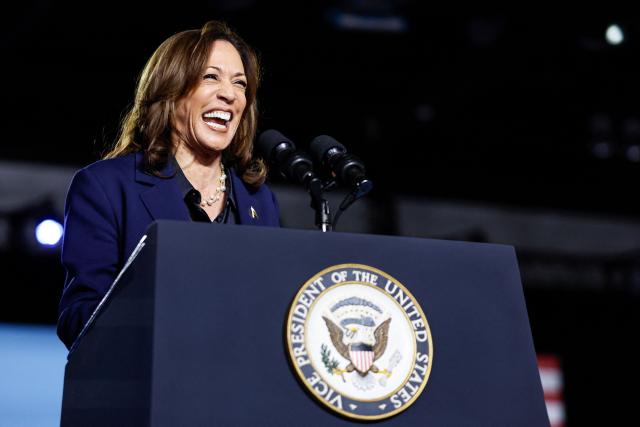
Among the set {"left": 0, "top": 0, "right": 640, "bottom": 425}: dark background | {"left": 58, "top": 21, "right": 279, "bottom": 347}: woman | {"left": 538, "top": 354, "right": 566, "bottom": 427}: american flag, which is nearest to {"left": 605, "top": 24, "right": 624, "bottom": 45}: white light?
{"left": 0, "top": 0, "right": 640, "bottom": 425}: dark background

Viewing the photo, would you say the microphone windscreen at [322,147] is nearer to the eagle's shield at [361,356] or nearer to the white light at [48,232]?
the eagle's shield at [361,356]

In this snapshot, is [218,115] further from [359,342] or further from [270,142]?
[359,342]

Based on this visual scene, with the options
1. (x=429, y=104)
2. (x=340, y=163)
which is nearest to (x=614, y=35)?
(x=429, y=104)

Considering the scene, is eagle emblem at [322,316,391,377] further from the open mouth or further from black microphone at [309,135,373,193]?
the open mouth

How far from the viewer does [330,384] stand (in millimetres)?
964

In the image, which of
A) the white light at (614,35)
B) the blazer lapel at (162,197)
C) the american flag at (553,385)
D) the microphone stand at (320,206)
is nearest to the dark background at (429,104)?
the white light at (614,35)

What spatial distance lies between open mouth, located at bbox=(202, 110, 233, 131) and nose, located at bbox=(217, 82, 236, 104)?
2 centimetres

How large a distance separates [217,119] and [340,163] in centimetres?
31

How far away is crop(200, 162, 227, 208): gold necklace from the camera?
155 cm

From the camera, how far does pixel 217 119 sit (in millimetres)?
1589

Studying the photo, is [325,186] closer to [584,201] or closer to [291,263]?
[291,263]

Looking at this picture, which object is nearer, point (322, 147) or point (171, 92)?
point (322, 147)

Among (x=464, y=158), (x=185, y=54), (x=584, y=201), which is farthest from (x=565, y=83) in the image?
(x=185, y=54)

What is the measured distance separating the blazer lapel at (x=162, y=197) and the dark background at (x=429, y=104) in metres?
3.29
